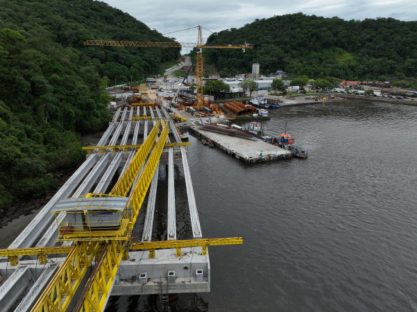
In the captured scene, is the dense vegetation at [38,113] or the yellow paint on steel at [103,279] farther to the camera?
the dense vegetation at [38,113]

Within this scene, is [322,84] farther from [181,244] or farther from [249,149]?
[181,244]

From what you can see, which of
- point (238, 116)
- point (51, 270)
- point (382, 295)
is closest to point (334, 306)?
point (382, 295)

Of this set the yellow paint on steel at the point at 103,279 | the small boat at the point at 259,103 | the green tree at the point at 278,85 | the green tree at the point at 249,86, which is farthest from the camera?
the green tree at the point at 278,85

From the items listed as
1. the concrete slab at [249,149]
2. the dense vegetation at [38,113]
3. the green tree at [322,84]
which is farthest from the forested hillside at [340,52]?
the dense vegetation at [38,113]

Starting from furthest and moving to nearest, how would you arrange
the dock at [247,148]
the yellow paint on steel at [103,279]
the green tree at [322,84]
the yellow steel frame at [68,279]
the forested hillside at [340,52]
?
the forested hillside at [340,52] < the green tree at [322,84] < the dock at [247,148] < the yellow paint on steel at [103,279] < the yellow steel frame at [68,279]

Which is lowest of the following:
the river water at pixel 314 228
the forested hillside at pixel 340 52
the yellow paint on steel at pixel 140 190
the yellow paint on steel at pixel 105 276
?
the river water at pixel 314 228

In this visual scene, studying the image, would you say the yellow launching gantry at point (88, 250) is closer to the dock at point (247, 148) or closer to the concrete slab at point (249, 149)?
the dock at point (247, 148)

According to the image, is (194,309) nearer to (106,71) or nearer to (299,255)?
(299,255)
